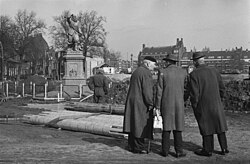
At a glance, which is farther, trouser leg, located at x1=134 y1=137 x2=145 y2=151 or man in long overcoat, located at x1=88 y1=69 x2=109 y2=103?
man in long overcoat, located at x1=88 y1=69 x2=109 y2=103

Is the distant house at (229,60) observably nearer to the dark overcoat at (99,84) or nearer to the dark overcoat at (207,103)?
the dark overcoat at (99,84)

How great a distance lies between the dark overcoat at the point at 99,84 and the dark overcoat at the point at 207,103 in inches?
258

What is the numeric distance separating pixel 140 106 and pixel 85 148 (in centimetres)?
145

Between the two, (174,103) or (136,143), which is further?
(136,143)

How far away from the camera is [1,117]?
11.9 m

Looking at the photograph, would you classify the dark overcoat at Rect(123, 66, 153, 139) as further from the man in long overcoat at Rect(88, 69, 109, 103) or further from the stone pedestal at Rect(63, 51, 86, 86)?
the stone pedestal at Rect(63, 51, 86, 86)

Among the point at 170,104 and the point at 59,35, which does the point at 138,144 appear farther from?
the point at 59,35

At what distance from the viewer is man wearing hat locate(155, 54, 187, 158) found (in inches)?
238

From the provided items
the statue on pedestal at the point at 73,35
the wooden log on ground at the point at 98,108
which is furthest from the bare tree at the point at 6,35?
the wooden log on ground at the point at 98,108

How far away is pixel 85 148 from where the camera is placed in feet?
22.2

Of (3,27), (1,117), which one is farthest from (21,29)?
(1,117)

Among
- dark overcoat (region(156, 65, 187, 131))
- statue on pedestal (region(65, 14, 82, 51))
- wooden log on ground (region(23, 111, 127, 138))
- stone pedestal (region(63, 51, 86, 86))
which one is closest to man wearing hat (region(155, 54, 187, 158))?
dark overcoat (region(156, 65, 187, 131))

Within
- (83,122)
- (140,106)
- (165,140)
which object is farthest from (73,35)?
(165,140)

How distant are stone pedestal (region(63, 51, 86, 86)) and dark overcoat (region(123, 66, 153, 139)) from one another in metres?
15.4
